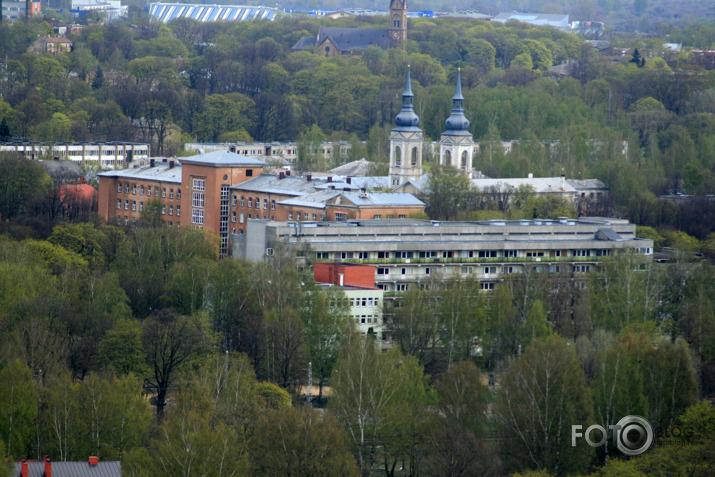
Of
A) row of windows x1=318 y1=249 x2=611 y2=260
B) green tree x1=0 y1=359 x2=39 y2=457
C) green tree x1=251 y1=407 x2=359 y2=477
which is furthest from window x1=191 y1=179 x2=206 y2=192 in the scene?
green tree x1=251 y1=407 x2=359 y2=477

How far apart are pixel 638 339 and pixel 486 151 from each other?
66482 millimetres

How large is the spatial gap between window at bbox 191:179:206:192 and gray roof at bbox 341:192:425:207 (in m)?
9.85

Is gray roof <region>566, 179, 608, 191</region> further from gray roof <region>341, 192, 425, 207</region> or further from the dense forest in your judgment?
gray roof <region>341, 192, 425, 207</region>

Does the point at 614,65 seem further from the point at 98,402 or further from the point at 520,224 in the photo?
the point at 98,402

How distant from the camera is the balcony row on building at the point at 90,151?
126 metres

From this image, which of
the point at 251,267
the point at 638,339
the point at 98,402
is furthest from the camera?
the point at 251,267

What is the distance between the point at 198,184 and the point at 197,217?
206 cm

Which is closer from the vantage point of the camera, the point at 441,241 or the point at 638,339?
the point at 638,339

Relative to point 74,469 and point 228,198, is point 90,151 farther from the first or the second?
point 74,469

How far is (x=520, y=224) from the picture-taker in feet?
281

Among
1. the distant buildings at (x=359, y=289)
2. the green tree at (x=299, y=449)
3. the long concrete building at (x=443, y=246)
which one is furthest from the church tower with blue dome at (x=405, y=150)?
the green tree at (x=299, y=449)

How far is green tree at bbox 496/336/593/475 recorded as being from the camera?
53156mm

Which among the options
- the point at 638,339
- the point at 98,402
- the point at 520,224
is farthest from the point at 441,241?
the point at 98,402

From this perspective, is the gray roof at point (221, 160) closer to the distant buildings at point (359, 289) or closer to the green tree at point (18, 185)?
the green tree at point (18, 185)
